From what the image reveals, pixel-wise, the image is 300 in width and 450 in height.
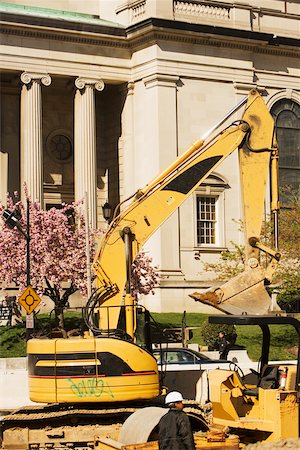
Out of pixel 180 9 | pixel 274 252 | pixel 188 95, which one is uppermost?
pixel 180 9

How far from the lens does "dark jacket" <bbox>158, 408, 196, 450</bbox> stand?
1493 centimetres

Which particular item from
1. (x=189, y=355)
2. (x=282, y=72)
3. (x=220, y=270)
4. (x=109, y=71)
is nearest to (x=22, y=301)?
(x=189, y=355)

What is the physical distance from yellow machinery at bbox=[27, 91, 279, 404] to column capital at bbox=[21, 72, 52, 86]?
30.2m

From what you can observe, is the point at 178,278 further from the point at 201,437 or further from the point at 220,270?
the point at 201,437

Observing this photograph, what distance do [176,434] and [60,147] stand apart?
42.8 m

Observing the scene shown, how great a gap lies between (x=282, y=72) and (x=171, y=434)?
45.6m

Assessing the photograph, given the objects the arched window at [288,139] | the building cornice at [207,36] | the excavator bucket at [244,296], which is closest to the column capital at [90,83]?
the building cornice at [207,36]

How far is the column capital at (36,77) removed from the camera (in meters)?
52.3

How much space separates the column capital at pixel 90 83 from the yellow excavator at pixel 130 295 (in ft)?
103

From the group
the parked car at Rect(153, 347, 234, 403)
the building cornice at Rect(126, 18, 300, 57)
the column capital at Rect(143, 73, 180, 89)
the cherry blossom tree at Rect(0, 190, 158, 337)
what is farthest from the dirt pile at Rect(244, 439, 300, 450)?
the building cornice at Rect(126, 18, 300, 57)

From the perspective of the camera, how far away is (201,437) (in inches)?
678

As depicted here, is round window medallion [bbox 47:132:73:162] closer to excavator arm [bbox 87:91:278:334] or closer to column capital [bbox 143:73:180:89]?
column capital [bbox 143:73:180:89]

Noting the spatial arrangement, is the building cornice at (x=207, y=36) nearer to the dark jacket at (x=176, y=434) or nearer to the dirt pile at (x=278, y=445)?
the dirt pile at (x=278, y=445)

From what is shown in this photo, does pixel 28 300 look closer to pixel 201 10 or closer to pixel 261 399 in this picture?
pixel 261 399
